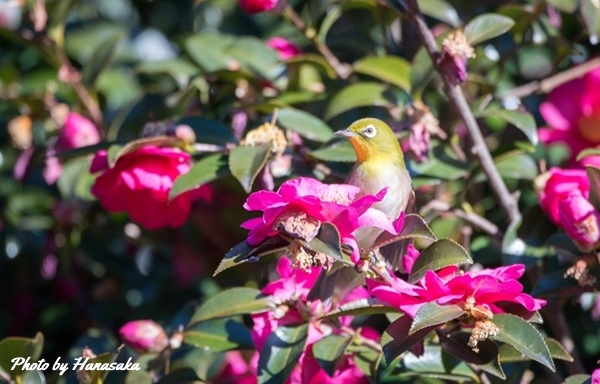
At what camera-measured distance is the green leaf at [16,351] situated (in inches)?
54.4

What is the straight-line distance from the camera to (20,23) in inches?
95.6

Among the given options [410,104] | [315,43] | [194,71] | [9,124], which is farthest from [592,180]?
[9,124]

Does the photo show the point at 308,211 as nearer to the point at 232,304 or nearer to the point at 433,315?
the point at 433,315

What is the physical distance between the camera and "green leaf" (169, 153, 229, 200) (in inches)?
57.2

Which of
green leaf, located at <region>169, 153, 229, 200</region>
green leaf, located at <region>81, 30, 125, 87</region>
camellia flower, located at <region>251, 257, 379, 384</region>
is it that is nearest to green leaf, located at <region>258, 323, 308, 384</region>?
camellia flower, located at <region>251, 257, 379, 384</region>

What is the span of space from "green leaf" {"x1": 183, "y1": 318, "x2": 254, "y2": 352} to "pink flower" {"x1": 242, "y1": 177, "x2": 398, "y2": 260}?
40 cm

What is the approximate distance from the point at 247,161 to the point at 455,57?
33 centimetres

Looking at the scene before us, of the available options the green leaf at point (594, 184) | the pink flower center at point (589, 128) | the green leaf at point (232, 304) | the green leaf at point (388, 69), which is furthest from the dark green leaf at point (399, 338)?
the pink flower center at point (589, 128)

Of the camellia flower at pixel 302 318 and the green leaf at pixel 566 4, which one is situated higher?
the green leaf at pixel 566 4

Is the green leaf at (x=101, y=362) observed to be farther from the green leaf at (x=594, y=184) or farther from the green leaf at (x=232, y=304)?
the green leaf at (x=594, y=184)

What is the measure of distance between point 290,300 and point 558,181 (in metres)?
0.43

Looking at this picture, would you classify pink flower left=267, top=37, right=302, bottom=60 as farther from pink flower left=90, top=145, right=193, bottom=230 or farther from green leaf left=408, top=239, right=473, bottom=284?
green leaf left=408, top=239, right=473, bottom=284

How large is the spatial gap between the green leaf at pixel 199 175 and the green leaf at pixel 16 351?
0.28 metres

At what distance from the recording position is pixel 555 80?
1813 mm
